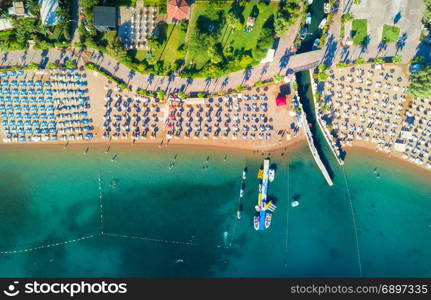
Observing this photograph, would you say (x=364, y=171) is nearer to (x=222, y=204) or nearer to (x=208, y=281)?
(x=222, y=204)

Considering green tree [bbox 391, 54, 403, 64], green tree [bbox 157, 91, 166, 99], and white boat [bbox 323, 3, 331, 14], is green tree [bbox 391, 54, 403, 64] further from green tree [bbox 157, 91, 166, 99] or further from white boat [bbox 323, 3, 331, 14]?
green tree [bbox 157, 91, 166, 99]

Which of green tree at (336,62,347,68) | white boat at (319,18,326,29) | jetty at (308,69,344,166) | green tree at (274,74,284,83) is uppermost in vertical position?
white boat at (319,18,326,29)

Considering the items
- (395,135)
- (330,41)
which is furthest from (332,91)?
(395,135)

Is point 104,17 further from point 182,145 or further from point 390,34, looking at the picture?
point 390,34

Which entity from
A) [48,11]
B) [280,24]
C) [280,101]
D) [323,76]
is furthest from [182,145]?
[48,11]

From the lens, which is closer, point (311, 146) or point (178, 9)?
A: point (178, 9)

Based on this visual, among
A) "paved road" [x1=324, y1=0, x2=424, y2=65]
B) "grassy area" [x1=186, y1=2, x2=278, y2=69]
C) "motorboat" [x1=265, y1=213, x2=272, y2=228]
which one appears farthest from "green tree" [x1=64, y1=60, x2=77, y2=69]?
"paved road" [x1=324, y1=0, x2=424, y2=65]
